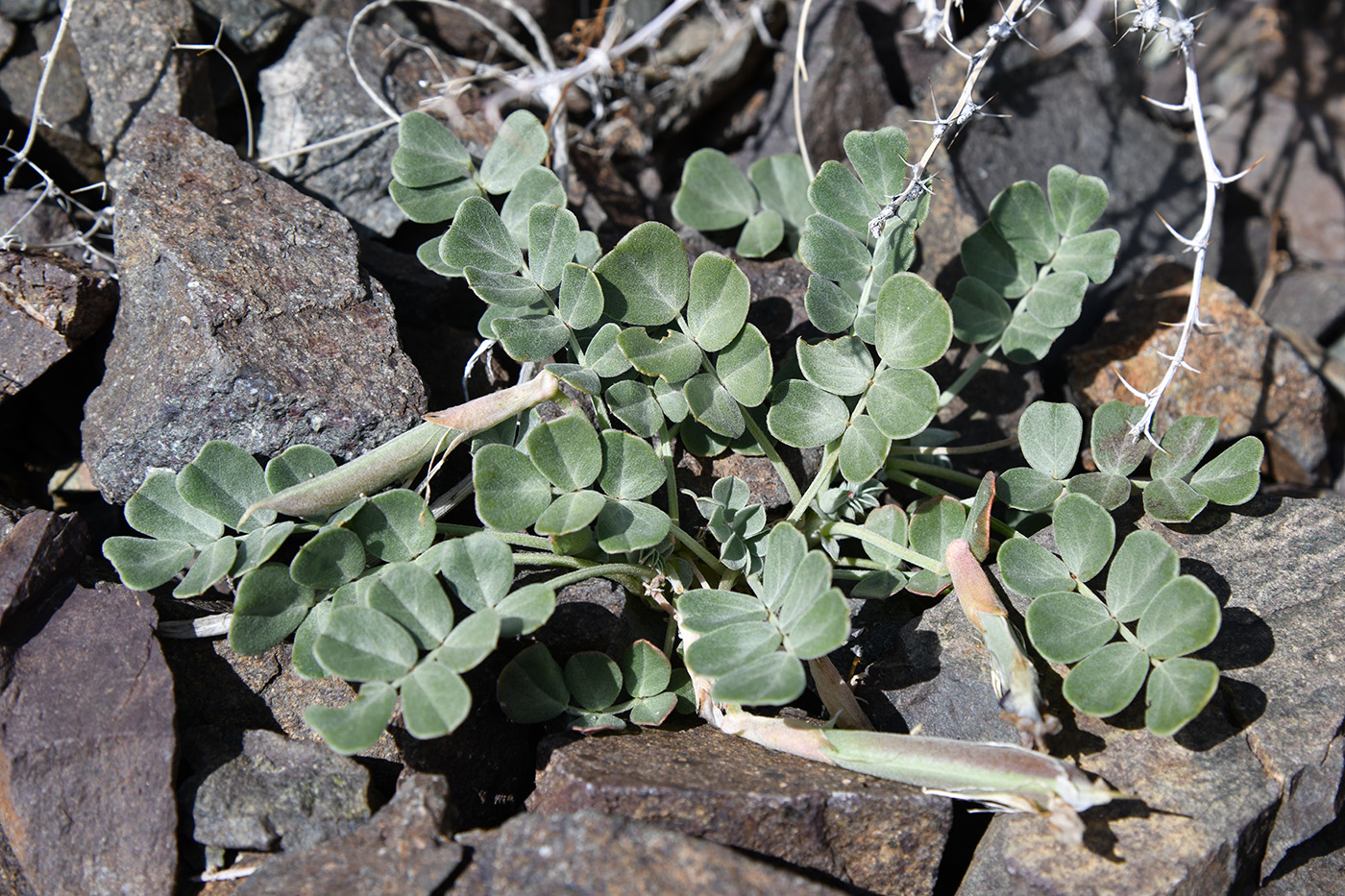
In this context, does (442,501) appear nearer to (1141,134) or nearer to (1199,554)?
(1199,554)

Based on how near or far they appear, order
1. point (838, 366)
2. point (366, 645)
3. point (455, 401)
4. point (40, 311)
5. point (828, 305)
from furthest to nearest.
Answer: point (455, 401) → point (40, 311) → point (828, 305) → point (838, 366) → point (366, 645)

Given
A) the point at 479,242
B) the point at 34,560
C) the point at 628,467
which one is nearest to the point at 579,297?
the point at 479,242

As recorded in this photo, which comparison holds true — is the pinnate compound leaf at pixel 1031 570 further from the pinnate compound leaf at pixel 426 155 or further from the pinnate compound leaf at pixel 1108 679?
the pinnate compound leaf at pixel 426 155

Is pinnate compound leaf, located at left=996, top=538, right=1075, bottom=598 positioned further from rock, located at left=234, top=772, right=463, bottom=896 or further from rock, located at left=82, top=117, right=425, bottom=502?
rock, located at left=82, top=117, right=425, bottom=502

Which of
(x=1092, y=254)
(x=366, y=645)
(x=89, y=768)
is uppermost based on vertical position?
(x=1092, y=254)

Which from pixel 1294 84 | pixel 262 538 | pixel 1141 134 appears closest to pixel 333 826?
pixel 262 538

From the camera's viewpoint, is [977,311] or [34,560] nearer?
[34,560]

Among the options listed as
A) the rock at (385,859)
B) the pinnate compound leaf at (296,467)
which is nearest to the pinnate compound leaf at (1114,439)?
the rock at (385,859)

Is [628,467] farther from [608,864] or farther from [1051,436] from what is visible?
[1051,436]
